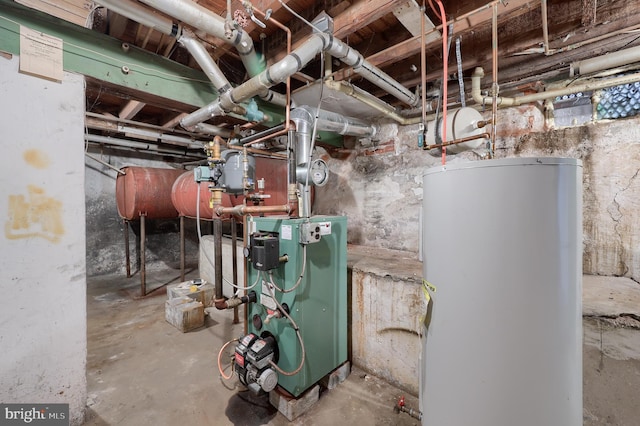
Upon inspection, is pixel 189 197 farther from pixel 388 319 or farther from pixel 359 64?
pixel 388 319

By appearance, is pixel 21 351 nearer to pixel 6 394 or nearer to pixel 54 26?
pixel 6 394

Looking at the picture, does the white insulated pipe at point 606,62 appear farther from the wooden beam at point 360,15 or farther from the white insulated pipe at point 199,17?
the white insulated pipe at point 199,17

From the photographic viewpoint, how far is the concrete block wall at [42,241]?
122 cm

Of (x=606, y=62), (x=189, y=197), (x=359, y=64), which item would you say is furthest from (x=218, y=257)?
(x=606, y=62)

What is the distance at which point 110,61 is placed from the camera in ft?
4.95

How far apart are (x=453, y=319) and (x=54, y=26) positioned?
2.32 metres

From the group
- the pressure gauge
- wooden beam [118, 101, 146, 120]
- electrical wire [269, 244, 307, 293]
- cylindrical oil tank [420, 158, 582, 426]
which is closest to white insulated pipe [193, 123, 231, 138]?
wooden beam [118, 101, 146, 120]

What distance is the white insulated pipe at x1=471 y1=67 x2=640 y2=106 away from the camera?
154 cm

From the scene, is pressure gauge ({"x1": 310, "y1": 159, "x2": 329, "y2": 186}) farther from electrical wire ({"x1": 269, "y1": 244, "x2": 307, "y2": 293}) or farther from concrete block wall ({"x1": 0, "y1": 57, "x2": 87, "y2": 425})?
concrete block wall ({"x1": 0, "y1": 57, "x2": 87, "y2": 425})

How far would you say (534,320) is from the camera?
0.66 metres

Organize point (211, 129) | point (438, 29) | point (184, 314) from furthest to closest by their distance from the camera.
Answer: point (211, 129) → point (184, 314) → point (438, 29)

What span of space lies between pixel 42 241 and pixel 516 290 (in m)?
2.08

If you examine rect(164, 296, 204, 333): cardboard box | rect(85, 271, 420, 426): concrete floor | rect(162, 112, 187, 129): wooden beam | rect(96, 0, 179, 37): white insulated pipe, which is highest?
rect(162, 112, 187, 129): wooden beam

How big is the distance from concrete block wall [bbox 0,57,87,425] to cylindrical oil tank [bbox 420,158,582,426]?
1.89 meters
